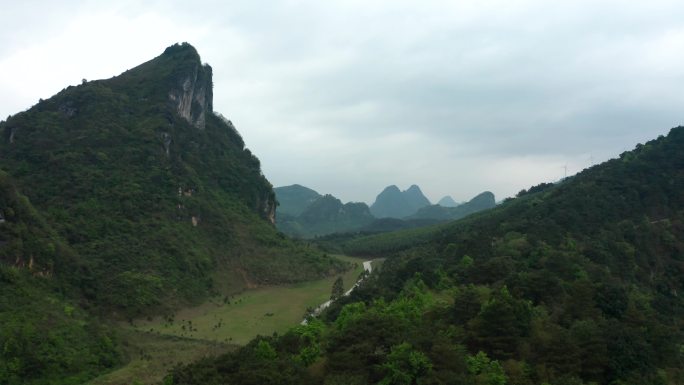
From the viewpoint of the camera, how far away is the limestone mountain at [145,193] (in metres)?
45.8

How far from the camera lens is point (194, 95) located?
3177 inches

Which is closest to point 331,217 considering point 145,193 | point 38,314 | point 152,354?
point 145,193

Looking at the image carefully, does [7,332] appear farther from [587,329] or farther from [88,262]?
[587,329]

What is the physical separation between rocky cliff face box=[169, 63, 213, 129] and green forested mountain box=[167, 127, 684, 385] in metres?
47.7

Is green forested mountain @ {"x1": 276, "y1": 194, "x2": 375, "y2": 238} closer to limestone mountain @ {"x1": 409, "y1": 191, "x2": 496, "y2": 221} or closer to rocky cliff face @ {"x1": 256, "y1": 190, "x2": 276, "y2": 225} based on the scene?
limestone mountain @ {"x1": 409, "y1": 191, "x2": 496, "y2": 221}

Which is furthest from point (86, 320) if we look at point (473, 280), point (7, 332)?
point (473, 280)

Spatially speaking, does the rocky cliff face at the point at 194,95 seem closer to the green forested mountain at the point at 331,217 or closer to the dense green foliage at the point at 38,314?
the dense green foliage at the point at 38,314

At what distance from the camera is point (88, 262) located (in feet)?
142

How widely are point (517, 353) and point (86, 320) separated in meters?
27.2

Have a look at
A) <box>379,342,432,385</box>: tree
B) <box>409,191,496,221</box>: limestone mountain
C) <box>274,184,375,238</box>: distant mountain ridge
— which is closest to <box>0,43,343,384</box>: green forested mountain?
<box>379,342,432,385</box>: tree

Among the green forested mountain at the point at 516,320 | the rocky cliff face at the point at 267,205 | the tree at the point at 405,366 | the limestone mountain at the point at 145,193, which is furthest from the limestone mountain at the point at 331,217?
the tree at the point at 405,366

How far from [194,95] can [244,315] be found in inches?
1818

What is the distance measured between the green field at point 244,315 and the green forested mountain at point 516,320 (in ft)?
29.0

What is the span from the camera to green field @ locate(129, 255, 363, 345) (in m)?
39.1
